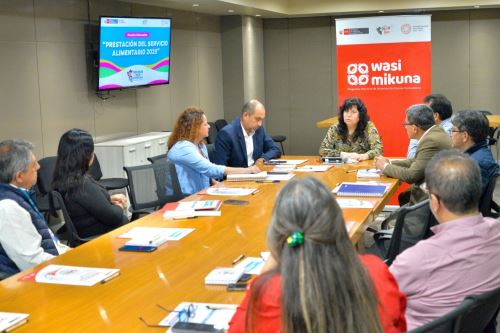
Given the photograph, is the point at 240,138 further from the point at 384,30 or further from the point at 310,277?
the point at 310,277

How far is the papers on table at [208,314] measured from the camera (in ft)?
7.57

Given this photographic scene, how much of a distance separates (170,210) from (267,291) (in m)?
2.57

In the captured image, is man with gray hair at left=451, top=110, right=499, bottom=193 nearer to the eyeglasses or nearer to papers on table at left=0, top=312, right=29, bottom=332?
the eyeglasses

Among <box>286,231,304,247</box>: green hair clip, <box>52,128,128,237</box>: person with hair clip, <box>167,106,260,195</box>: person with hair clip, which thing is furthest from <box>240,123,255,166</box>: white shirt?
<box>286,231,304,247</box>: green hair clip

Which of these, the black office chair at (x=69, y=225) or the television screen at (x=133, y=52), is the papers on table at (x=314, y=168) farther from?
the television screen at (x=133, y=52)

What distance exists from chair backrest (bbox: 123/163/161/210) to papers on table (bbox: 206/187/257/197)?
509 mm

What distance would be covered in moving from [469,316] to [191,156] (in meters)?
3.52

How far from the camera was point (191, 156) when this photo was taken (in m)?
5.41

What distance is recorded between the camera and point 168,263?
10.1 ft

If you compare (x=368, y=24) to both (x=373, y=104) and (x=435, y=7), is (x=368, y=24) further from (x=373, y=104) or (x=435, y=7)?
(x=435, y=7)

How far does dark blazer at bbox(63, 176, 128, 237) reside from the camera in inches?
167

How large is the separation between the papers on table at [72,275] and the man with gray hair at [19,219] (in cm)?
34

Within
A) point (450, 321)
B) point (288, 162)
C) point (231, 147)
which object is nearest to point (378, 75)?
point (288, 162)

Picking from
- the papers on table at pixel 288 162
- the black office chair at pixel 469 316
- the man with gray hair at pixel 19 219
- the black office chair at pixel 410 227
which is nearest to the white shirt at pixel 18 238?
the man with gray hair at pixel 19 219
